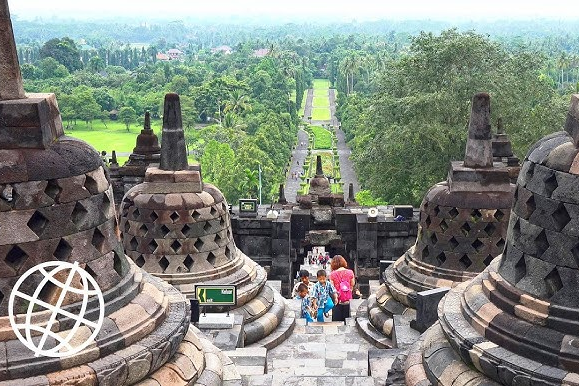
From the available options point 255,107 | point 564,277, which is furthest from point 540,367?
point 255,107

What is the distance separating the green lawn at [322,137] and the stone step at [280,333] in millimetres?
59242

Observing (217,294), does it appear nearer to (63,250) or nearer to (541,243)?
(63,250)

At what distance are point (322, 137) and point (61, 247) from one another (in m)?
71.9

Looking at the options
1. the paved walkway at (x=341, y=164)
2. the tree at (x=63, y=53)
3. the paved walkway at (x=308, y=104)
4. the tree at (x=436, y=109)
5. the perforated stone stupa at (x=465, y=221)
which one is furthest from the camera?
the tree at (x=63, y=53)

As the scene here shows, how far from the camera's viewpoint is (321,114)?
10231 centimetres

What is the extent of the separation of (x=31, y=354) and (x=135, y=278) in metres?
1.35

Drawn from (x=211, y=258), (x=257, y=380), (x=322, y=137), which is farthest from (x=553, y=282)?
(x=322, y=137)

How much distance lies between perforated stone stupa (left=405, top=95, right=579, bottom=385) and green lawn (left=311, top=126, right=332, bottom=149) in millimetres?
65313

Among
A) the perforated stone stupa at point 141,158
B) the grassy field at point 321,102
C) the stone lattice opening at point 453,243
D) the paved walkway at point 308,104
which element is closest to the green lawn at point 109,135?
the paved walkway at point 308,104

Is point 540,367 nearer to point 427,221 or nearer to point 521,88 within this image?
point 427,221

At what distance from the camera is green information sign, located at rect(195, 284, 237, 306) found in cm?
1003

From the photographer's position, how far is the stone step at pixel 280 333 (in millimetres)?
11508

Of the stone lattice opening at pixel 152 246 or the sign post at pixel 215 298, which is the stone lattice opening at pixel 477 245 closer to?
the sign post at pixel 215 298

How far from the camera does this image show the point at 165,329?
629 centimetres
